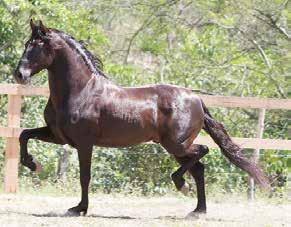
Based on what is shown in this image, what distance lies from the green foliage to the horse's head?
3.42 meters

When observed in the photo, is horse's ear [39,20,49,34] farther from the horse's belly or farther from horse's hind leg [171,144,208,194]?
horse's hind leg [171,144,208,194]

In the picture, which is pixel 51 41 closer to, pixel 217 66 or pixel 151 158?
pixel 151 158

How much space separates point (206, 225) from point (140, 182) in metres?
3.60

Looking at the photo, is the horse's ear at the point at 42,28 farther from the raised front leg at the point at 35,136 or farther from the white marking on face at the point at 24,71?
the raised front leg at the point at 35,136

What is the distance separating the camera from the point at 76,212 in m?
7.86

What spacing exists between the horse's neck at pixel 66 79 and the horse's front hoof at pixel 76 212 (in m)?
1.12

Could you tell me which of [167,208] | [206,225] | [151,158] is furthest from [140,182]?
[206,225]

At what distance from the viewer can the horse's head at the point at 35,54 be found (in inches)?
301

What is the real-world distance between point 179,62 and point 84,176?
7.46 m

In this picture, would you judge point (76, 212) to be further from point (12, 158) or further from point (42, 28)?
point (12, 158)

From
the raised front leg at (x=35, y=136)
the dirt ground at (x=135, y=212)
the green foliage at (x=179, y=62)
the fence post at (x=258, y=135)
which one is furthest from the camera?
the green foliage at (x=179, y=62)

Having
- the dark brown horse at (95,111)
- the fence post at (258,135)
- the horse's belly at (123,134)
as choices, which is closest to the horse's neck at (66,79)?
the dark brown horse at (95,111)

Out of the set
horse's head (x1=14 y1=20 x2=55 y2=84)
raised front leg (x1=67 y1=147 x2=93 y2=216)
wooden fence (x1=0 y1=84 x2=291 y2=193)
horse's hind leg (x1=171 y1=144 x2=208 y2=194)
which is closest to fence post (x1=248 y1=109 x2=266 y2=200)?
wooden fence (x1=0 y1=84 x2=291 y2=193)

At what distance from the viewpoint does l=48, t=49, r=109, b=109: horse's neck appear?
7848 millimetres
